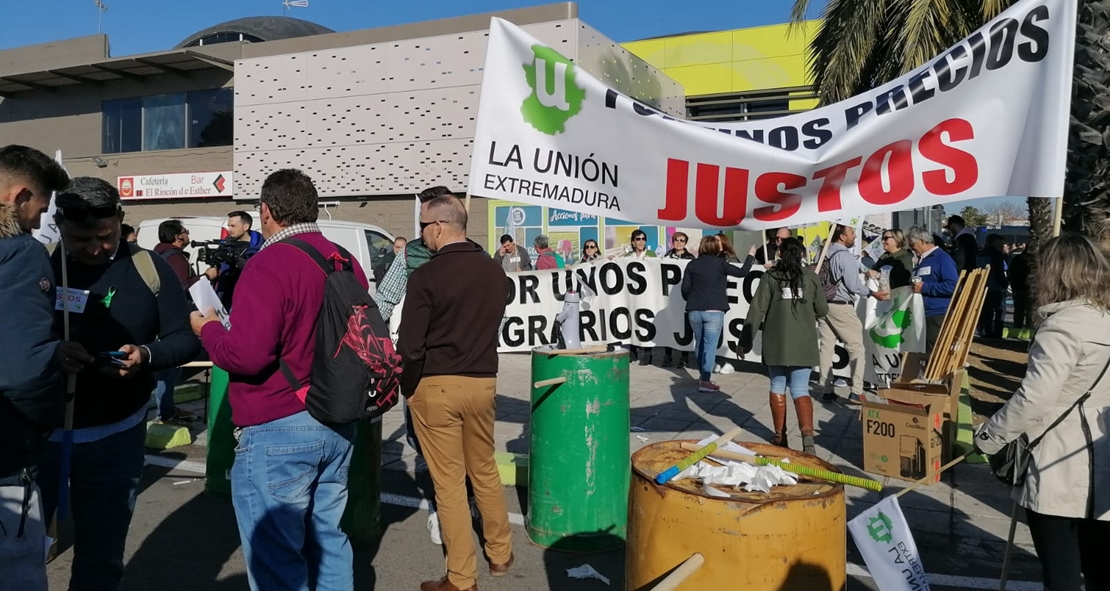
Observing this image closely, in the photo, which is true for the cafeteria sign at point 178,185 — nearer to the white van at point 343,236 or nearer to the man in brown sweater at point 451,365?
the white van at point 343,236

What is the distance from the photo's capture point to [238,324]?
2982mm

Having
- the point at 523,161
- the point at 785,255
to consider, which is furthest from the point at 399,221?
the point at 523,161

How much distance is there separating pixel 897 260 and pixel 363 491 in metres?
6.59

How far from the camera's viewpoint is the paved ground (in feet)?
14.5

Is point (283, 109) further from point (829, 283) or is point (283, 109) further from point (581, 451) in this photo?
point (581, 451)

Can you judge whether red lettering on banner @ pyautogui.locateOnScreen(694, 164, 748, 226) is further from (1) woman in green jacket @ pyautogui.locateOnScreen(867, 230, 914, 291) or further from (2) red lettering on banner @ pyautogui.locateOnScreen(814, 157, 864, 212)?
(1) woman in green jacket @ pyautogui.locateOnScreen(867, 230, 914, 291)

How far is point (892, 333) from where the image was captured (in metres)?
9.15

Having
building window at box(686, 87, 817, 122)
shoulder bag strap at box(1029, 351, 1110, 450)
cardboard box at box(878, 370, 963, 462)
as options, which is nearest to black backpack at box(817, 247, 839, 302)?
cardboard box at box(878, 370, 963, 462)

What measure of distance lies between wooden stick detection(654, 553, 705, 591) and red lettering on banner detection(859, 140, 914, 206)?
275cm

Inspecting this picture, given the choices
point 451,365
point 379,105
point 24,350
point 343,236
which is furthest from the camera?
point 379,105

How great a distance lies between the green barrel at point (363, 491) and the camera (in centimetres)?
489

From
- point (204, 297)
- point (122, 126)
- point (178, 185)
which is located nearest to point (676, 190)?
point (204, 297)

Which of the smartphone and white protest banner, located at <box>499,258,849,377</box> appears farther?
white protest banner, located at <box>499,258,849,377</box>

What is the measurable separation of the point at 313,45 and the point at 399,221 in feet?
18.5
